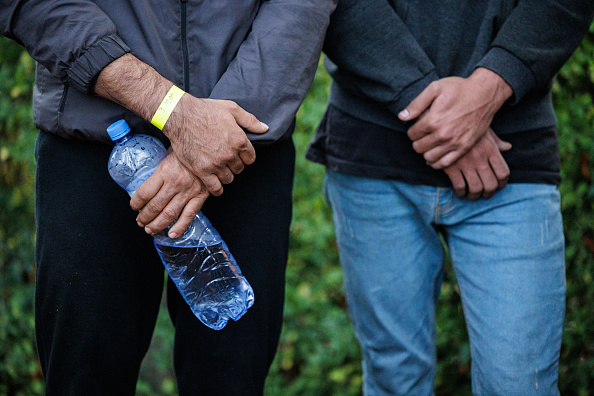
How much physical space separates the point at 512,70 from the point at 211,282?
3.30 ft

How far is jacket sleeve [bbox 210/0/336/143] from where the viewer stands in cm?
143

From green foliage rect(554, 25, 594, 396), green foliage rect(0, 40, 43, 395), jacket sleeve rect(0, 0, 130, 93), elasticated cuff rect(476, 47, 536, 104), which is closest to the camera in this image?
jacket sleeve rect(0, 0, 130, 93)

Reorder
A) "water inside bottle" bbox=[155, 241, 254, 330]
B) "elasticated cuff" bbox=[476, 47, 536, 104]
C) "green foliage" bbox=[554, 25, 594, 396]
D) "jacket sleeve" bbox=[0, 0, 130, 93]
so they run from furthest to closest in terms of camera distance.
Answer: "green foliage" bbox=[554, 25, 594, 396] → "elasticated cuff" bbox=[476, 47, 536, 104] → "water inside bottle" bbox=[155, 241, 254, 330] → "jacket sleeve" bbox=[0, 0, 130, 93]

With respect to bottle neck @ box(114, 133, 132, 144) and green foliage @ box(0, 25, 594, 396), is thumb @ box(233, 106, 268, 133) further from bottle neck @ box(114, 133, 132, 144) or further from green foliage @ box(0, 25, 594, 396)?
green foliage @ box(0, 25, 594, 396)

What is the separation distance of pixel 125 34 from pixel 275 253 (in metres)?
0.66

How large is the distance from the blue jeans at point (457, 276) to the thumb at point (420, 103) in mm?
239

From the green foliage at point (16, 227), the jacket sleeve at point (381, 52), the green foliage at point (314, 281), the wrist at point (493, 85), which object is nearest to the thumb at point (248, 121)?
the jacket sleeve at point (381, 52)

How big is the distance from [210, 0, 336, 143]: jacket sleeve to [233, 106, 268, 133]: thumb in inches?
0.7

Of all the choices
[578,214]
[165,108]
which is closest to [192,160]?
[165,108]

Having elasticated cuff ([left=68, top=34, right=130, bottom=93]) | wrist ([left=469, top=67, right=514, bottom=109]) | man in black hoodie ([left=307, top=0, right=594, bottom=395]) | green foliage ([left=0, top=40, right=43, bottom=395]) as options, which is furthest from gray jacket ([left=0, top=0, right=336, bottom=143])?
green foliage ([left=0, top=40, right=43, bottom=395])

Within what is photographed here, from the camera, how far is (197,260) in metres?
1.58

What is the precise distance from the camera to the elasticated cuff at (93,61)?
131cm

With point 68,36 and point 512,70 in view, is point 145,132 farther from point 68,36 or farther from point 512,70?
point 512,70

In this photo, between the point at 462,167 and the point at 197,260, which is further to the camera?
the point at 462,167
